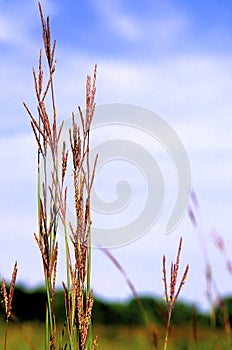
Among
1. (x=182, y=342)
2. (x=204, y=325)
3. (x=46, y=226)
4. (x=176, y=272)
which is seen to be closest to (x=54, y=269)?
(x=46, y=226)

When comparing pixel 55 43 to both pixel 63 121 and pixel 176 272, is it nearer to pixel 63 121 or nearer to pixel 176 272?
pixel 63 121

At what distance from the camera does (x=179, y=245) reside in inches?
82.0

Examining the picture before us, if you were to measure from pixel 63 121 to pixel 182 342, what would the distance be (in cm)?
462

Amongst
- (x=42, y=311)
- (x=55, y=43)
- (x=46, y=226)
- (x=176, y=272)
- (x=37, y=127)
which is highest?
(x=42, y=311)

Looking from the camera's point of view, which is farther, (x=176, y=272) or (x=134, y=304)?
(x=134, y=304)

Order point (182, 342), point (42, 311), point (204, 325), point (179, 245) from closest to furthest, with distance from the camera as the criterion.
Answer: point (179, 245)
point (182, 342)
point (204, 325)
point (42, 311)

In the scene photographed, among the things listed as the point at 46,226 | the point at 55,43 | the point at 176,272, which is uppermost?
the point at 55,43

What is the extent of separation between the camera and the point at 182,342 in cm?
633

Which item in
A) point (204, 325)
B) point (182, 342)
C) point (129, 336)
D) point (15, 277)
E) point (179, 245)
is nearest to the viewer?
point (179, 245)

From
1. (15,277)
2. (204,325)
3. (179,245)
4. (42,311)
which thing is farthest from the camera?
(42,311)

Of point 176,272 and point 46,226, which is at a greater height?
point 46,226

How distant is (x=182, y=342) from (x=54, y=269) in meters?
4.56

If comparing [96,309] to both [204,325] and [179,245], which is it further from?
Answer: [179,245]

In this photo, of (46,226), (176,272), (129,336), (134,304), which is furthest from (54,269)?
(134,304)
